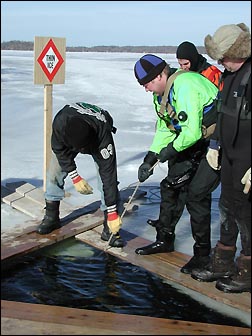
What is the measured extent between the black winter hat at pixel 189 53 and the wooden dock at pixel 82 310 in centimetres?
166

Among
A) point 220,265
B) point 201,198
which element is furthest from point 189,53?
point 220,265

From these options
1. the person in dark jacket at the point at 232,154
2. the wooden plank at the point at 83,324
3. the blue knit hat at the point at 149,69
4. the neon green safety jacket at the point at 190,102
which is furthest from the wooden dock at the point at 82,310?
the blue knit hat at the point at 149,69

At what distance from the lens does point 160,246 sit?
393 cm

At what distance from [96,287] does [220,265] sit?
87 centimetres

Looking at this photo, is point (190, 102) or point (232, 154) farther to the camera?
point (190, 102)

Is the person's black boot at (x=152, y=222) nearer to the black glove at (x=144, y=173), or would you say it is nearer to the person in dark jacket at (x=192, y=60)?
the black glove at (x=144, y=173)

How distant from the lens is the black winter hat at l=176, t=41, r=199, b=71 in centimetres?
461

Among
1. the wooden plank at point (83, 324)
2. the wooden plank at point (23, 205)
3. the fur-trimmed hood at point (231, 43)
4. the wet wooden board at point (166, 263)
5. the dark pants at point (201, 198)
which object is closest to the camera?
the wooden plank at point (83, 324)

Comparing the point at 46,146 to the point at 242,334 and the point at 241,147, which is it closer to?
the point at 241,147

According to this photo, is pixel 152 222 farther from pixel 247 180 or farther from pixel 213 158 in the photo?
pixel 247 180

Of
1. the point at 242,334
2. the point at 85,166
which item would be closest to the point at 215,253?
the point at 242,334

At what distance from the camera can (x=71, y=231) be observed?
4.32m

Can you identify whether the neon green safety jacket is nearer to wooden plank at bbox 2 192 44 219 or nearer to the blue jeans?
the blue jeans

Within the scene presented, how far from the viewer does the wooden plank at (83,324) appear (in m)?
2.46
